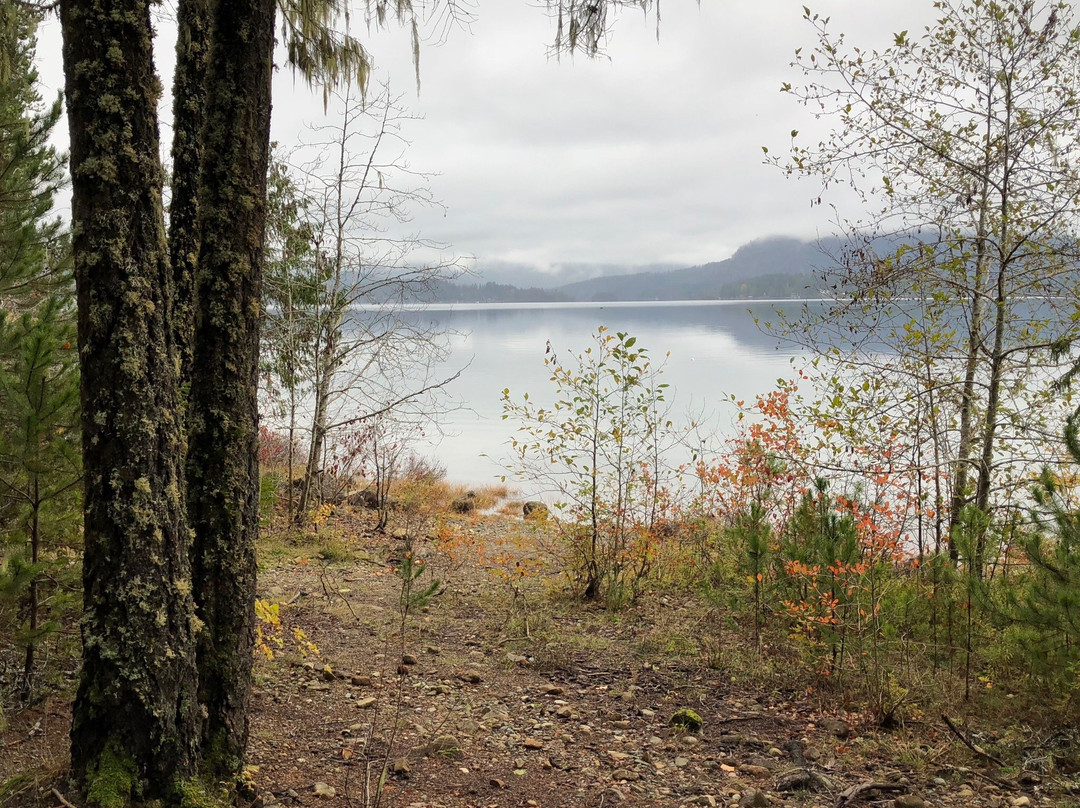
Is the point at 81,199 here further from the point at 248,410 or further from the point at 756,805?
the point at 756,805

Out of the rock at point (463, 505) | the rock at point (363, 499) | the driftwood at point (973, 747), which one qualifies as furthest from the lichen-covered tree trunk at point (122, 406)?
the rock at point (463, 505)

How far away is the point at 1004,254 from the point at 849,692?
136 inches

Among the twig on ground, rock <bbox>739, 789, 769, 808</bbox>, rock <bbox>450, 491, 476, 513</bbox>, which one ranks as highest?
the twig on ground

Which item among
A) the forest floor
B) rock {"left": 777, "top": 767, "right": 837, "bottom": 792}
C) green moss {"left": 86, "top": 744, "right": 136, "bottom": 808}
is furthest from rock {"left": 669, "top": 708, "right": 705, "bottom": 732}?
green moss {"left": 86, "top": 744, "right": 136, "bottom": 808}

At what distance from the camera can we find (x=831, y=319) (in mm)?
5699

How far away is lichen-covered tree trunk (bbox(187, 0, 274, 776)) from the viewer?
263 cm

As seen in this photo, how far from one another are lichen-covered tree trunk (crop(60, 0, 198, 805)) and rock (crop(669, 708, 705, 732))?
2673mm

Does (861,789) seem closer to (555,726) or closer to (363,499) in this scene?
(555,726)

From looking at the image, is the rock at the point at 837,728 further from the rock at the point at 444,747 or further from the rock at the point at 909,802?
the rock at the point at 444,747

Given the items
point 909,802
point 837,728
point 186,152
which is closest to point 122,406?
point 186,152

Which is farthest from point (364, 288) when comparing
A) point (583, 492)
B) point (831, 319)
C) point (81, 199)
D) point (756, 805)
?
point (756, 805)

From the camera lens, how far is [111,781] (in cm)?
215

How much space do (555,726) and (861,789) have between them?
1.60 meters

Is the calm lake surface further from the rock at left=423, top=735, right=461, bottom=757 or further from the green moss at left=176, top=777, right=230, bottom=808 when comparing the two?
the green moss at left=176, top=777, right=230, bottom=808
